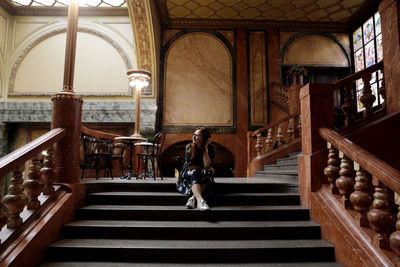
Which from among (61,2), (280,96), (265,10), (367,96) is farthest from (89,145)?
(265,10)

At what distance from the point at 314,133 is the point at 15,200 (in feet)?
9.49

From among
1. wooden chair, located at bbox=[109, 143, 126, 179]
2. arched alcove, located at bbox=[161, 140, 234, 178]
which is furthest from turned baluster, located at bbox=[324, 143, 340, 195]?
arched alcove, located at bbox=[161, 140, 234, 178]

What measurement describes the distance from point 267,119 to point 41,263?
23.2ft

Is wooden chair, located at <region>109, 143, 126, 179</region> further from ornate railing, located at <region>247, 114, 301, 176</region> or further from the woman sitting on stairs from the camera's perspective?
ornate railing, located at <region>247, 114, 301, 176</region>

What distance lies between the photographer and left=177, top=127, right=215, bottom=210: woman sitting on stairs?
3.25 metres

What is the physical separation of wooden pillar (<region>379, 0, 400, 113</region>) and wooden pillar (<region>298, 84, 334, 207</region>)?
987 mm

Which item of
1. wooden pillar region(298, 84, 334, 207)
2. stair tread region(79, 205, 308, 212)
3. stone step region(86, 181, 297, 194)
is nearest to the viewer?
wooden pillar region(298, 84, 334, 207)

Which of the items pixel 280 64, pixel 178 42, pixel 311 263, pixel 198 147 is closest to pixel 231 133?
pixel 280 64

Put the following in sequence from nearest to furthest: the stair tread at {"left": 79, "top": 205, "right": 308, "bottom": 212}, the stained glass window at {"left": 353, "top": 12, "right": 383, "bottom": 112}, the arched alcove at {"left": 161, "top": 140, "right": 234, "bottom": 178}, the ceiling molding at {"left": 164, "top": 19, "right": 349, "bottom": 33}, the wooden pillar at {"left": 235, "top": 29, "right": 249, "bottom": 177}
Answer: the stair tread at {"left": 79, "top": 205, "right": 308, "bottom": 212}
the stained glass window at {"left": 353, "top": 12, "right": 383, "bottom": 112}
the wooden pillar at {"left": 235, "top": 29, "right": 249, "bottom": 177}
the ceiling molding at {"left": 164, "top": 19, "right": 349, "bottom": 33}
the arched alcove at {"left": 161, "top": 140, "right": 234, "bottom": 178}

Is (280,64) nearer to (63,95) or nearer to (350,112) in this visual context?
(350,112)

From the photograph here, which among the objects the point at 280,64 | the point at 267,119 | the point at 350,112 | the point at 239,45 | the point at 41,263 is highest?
the point at 239,45

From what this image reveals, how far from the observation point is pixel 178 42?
865cm

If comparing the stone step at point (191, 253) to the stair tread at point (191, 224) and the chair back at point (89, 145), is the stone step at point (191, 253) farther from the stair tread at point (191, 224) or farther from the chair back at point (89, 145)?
the chair back at point (89, 145)

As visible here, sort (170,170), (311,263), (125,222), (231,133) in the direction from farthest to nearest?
(170,170) → (231,133) → (125,222) → (311,263)
